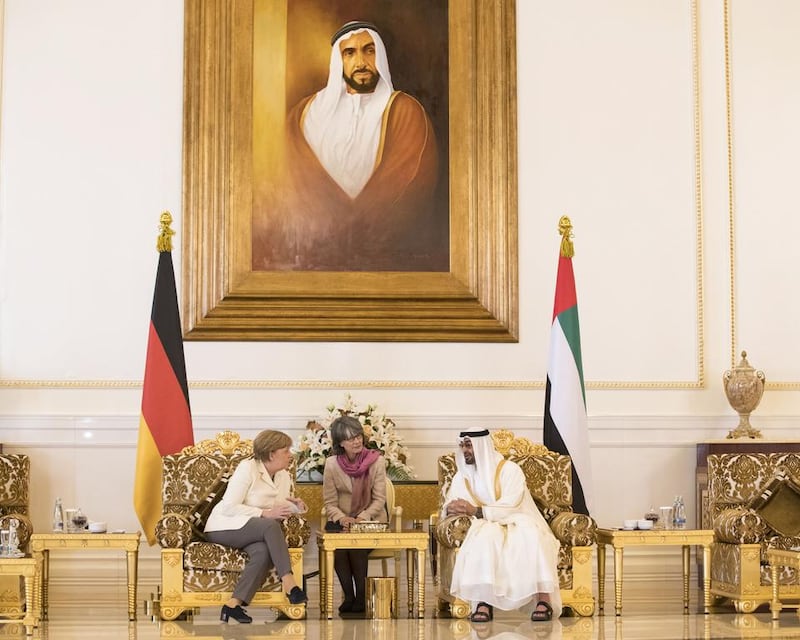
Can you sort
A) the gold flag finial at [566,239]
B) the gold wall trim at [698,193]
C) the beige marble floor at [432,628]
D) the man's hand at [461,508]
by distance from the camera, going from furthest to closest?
the gold wall trim at [698,193], the gold flag finial at [566,239], the man's hand at [461,508], the beige marble floor at [432,628]

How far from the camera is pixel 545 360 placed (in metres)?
9.62

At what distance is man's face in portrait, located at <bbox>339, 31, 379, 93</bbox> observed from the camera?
9.76 metres

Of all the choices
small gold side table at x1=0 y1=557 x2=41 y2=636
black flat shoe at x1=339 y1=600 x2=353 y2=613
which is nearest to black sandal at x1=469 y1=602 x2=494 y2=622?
black flat shoe at x1=339 y1=600 x2=353 y2=613

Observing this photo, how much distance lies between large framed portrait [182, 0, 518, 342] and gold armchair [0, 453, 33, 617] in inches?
67.1

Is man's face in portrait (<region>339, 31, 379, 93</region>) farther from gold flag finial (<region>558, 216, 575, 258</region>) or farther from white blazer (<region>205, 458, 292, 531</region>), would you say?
white blazer (<region>205, 458, 292, 531</region>)

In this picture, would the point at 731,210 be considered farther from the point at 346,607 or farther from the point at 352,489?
the point at 346,607

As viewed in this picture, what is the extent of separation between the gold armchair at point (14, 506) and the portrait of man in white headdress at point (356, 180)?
239cm

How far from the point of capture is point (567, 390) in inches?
347

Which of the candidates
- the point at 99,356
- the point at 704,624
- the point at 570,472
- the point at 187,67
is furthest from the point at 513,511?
the point at 187,67

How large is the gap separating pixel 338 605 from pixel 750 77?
542 cm

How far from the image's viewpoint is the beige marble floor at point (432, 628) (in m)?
6.82

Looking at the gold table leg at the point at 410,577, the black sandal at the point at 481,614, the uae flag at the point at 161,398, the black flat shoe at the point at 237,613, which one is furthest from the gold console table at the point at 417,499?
the black flat shoe at the point at 237,613

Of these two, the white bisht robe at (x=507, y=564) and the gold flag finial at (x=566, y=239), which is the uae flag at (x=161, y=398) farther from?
the gold flag finial at (x=566, y=239)

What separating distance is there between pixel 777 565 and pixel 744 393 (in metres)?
1.89
